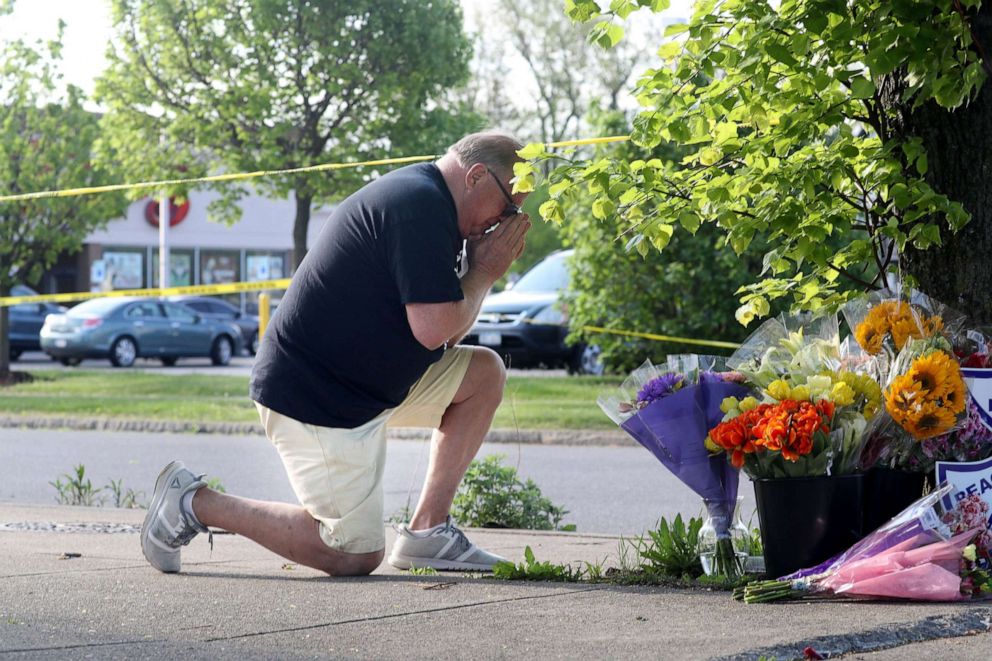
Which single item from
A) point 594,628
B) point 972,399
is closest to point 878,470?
point 972,399

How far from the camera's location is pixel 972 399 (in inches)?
178

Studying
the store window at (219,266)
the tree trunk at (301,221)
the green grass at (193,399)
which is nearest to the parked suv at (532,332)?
the green grass at (193,399)

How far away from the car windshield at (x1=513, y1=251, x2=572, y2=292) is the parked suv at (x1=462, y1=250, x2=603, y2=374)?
11 cm

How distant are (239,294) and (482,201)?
121 ft

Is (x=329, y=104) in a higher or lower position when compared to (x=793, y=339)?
higher

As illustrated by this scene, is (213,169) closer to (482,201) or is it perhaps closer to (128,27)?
(128,27)

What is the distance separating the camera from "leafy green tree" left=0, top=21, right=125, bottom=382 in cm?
2033

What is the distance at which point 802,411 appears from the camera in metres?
4.32

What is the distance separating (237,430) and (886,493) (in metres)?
10.0

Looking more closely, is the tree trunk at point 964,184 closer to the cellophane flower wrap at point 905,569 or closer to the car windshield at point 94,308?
the cellophane flower wrap at point 905,569

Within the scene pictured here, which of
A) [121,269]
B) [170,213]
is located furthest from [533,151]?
[121,269]

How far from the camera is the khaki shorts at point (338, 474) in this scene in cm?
490

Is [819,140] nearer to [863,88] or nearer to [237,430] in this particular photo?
[863,88]

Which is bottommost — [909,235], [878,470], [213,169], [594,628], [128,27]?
[594,628]
